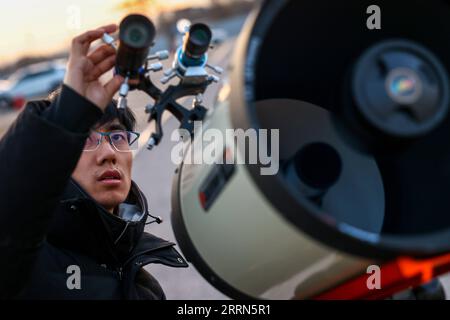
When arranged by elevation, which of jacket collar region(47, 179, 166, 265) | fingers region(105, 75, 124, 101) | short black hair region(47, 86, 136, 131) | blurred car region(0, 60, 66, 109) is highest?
blurred car region(0, 60, 66, 109)

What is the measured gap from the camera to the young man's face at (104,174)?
5.47ft

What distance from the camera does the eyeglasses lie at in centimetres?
171

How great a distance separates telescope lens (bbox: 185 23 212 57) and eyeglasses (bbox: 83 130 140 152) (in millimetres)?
510

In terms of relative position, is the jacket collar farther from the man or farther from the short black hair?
the short black hair

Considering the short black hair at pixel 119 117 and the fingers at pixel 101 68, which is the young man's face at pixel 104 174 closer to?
the short black hair at pixel 119 117

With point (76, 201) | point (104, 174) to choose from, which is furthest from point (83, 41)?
point (104, 174)

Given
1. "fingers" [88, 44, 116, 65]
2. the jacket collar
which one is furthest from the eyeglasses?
"fingers" [88, 44, 116, 65]

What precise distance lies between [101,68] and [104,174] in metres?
0.53

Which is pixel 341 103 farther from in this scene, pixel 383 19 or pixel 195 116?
pixel 195 116

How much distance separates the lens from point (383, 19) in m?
1.22

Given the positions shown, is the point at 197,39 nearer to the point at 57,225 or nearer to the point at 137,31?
the point at 137,31

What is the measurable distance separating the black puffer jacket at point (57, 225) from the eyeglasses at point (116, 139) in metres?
0.18
